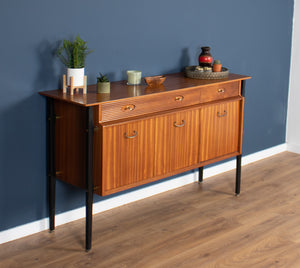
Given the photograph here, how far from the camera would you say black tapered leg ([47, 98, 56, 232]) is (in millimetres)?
2994

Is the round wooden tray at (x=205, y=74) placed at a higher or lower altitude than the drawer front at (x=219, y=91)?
higher

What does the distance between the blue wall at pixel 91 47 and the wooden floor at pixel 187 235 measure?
0.26 meters

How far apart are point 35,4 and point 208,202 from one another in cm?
186

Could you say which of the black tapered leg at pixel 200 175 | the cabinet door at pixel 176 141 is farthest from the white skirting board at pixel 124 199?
the cabinet door at pixel 176 141

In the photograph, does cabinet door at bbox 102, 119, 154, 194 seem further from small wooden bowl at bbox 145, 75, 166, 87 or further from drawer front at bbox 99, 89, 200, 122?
small wooden bowl at bbox 145, 75, 166, 87

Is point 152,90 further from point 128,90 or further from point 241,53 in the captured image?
point 241,53

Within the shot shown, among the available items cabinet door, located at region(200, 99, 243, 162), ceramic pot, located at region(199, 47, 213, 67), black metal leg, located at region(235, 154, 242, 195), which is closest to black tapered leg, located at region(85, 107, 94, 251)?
cabinet door, located at region(200, 99, 243, 162)

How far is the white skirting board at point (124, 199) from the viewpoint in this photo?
307 cm

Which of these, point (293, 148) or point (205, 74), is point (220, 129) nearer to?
point (205, 74)

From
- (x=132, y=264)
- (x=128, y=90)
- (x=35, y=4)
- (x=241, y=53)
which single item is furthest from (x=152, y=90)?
(x=241, y=53)

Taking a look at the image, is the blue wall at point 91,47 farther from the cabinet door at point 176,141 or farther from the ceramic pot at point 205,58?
the cabinet door at point 176,141

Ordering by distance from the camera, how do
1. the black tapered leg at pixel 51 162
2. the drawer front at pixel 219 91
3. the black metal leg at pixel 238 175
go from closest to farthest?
the black tapered leg at pixel 51 162, the drawer front at pixel 219 91, the black metal leg at pixel 238 175

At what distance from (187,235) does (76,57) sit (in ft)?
4.27

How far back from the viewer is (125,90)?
307 cm
